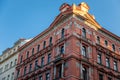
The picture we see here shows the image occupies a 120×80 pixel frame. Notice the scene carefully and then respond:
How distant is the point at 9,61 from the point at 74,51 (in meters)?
26.6

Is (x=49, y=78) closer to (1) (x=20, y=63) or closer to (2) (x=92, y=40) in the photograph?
(2) (x=92, y=40)

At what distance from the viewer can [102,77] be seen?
38.9 metres

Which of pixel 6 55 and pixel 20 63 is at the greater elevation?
pixel 6 55

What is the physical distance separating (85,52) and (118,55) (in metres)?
9.48

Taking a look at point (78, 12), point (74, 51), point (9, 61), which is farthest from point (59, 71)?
point (9, 61)

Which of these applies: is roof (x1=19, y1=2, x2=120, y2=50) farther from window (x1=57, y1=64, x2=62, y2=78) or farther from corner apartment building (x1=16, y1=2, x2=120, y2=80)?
window (x1=57, y1=64, x2=62, y2=78)

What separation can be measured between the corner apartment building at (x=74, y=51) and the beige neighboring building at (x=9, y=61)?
7.33 m

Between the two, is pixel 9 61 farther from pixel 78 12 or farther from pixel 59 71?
pixel 78 12

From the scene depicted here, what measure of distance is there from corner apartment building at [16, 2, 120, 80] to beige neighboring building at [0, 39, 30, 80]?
7.33 m

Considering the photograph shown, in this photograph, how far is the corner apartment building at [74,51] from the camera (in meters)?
36.3

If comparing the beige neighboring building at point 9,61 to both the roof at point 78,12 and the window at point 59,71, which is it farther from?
the window at point 59,71

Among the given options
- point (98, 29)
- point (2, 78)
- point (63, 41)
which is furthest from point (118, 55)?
point (2, 78)

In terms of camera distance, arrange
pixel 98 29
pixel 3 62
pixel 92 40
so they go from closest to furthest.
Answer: pixel 92 40 → pixel 98 29 → pixel 3 62

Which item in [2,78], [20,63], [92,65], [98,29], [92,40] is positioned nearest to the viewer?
[92,65]
